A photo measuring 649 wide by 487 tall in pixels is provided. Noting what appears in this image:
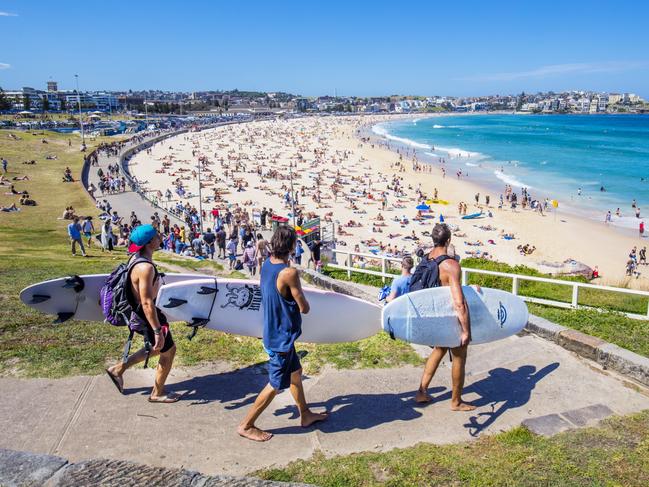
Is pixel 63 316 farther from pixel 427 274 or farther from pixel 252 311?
pixel 427 274

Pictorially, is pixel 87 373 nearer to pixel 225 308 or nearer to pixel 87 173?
pixel 225 308

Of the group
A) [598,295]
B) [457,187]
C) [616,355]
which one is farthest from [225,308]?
[457,187]

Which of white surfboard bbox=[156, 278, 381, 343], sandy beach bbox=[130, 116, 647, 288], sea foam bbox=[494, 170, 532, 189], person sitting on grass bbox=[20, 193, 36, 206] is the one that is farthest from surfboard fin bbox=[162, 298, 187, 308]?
sea foam bbox=[494, 170, 532, 189]

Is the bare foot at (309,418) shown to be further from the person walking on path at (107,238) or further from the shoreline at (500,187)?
the shoreline at (500,187)

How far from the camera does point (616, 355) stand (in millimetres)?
5109

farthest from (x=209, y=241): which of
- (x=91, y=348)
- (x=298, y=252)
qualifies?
(x=91, y=348)

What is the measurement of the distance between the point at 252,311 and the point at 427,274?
1.83 metres

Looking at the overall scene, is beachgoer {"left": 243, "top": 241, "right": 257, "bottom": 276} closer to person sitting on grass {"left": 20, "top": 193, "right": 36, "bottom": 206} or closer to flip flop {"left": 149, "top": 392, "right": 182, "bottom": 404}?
flip flop {"left": 149, "top": 392, "right": 182, "bottom": 404}

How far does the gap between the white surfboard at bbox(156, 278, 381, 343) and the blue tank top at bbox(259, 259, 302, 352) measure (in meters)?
1.23

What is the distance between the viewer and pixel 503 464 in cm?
357

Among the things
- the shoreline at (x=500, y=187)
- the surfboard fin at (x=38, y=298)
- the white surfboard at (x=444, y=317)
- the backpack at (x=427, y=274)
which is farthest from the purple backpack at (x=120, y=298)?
the shoreline at (x=500, y=187)

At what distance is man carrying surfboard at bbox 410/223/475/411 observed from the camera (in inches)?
168

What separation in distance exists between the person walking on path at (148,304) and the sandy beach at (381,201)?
1326 centimetres

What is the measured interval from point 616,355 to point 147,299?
14.6 ft
